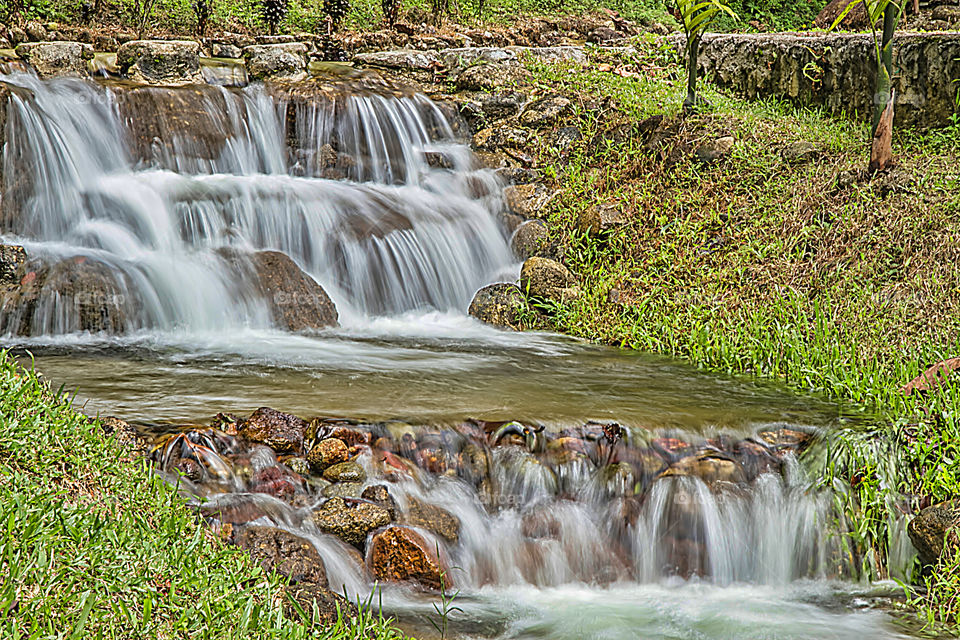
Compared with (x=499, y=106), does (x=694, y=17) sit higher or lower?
higher

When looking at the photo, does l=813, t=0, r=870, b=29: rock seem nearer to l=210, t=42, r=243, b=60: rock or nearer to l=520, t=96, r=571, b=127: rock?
l=520, t=96, r=571, b=127: rock

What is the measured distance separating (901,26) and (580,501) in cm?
1206

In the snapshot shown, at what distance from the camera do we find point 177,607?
294 cm

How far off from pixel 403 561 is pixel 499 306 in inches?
176

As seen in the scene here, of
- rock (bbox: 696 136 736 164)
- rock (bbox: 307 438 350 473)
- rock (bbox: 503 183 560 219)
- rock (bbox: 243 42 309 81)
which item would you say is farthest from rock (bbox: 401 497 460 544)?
rock (bbox: 243 42 309 81)

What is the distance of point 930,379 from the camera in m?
5.54

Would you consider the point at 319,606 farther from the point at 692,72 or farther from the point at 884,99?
the point at 692,72

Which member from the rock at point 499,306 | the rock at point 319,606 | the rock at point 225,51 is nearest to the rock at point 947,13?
the rock at point 499,306

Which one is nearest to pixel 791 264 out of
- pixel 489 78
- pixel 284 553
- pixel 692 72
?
pixel 692 72

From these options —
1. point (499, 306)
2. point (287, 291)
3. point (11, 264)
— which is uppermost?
point (11, 264)

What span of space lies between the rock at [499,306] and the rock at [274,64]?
4.87 m

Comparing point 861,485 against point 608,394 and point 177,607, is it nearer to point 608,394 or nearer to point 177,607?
point 608,394

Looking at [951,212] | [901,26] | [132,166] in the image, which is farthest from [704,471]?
[901,26]

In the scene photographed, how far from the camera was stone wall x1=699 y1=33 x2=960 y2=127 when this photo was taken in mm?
9602
